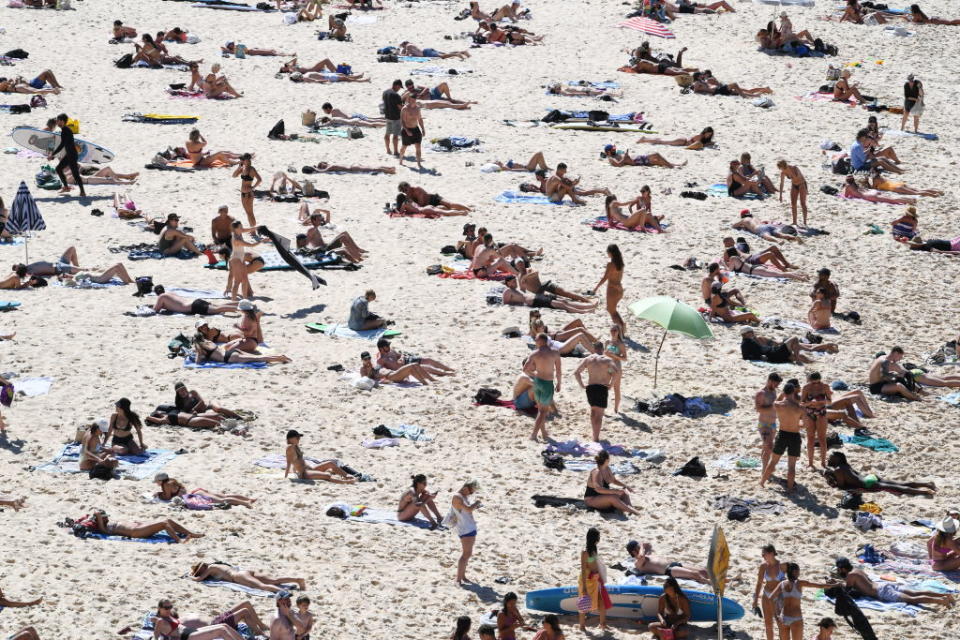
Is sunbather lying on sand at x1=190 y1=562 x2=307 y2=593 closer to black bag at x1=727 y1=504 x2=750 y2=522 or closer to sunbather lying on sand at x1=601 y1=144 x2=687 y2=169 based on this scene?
black bag at x1=727 y1=504 x2=750 y2=522

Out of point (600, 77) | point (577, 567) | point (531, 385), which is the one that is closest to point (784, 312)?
point (531, 385)

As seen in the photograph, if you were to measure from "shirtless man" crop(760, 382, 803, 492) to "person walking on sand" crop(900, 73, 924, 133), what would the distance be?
46.1 ft

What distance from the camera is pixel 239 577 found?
11938mm

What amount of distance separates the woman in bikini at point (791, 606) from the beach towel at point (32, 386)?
838cm

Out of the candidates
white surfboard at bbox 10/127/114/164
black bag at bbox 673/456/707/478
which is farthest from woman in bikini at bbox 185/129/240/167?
black bag at bbox 673/456/707/478

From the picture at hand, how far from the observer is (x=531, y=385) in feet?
52.3

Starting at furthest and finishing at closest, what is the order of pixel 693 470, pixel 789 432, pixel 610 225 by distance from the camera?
pixel 610 225 < pixel 693 470 < pixel 789 432

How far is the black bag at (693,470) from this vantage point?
14.7 metres

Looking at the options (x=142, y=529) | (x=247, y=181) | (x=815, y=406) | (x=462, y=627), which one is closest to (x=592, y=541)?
(x=462, y=627)

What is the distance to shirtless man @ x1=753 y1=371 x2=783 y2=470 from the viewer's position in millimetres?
14523

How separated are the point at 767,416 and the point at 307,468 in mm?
4528

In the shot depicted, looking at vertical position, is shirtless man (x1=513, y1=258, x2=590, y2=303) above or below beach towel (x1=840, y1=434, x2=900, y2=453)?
above

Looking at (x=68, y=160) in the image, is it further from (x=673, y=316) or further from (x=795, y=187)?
(x=795, y=187)

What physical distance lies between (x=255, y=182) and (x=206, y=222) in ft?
4.24
